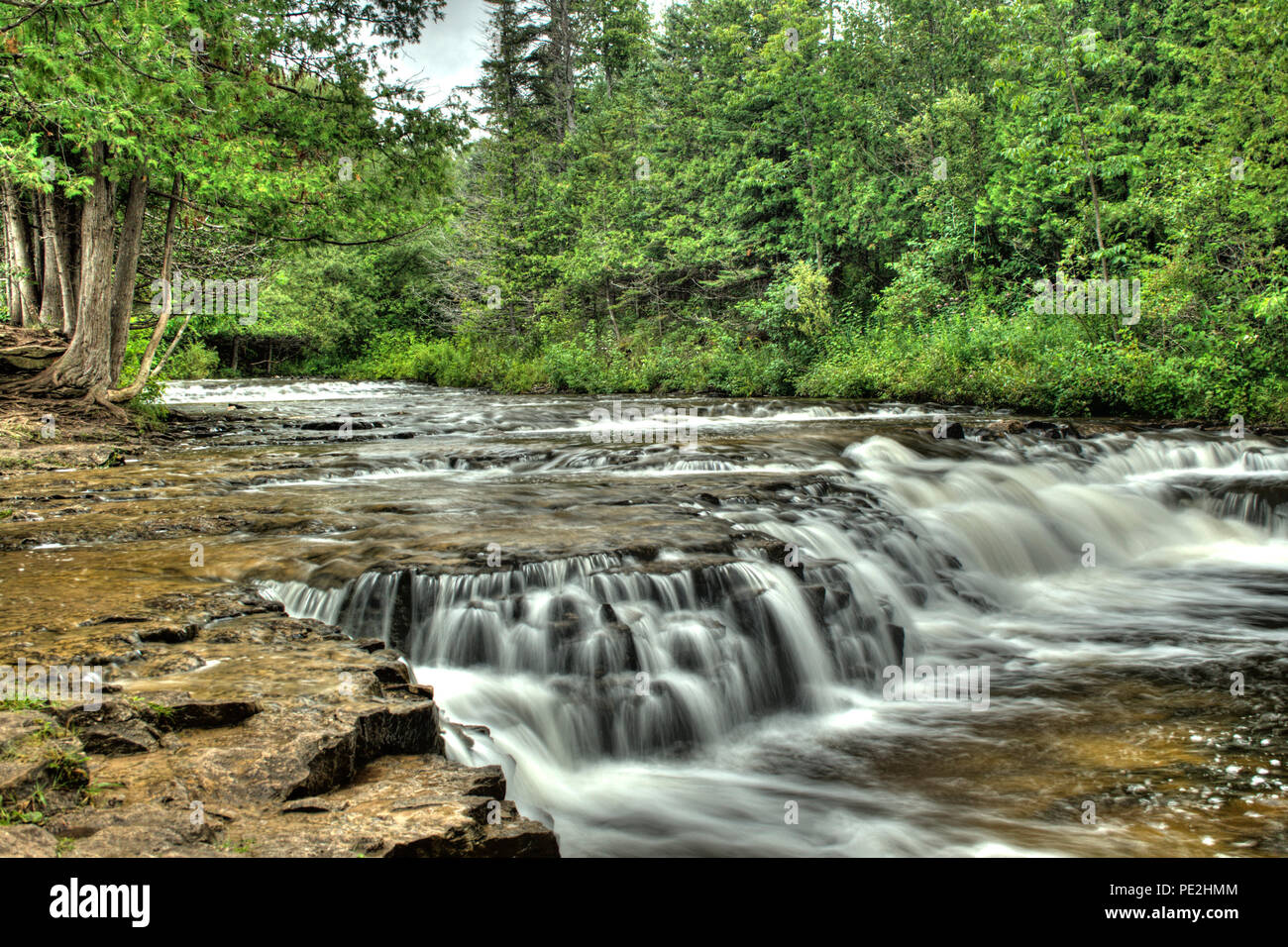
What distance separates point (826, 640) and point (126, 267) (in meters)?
13.0

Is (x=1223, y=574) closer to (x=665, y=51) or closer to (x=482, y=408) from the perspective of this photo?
(x=482, y=408)

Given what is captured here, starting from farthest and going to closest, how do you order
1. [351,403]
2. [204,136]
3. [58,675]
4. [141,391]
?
[351,403] < [141,391] < [204,136] < [58,675]

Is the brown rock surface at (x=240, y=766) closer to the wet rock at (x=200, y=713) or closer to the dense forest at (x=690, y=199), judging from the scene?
the wet rock at (x=200, y=713)

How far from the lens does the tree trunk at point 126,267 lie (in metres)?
13.1

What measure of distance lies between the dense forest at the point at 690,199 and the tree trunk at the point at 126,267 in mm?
48

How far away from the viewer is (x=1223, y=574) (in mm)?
8812

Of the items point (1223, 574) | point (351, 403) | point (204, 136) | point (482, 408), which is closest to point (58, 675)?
point (1223, 574)

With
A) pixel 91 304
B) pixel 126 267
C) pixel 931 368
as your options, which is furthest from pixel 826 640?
pixel 931 368

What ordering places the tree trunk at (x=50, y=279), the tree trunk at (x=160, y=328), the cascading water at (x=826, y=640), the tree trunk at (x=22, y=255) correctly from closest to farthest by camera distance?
the cascading water at (x=826, y=640)
the tree trunk at (x=22, y=255)
the tree trunk at (x=160, y=328)
the tree trunk at (x=50, y=279)

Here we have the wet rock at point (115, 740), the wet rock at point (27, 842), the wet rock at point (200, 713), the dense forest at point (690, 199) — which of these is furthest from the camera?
the dense forest at point (690, 199)

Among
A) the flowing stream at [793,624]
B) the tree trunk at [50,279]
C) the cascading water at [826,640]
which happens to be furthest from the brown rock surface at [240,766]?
the tree trunk at [50,279]

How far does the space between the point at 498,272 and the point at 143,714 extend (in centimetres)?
3319

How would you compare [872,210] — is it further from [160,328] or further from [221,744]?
[221,744]

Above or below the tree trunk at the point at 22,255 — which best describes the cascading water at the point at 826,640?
below
